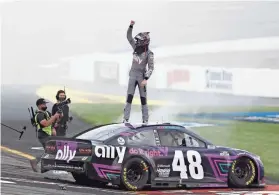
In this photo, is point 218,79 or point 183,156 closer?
point 183,156

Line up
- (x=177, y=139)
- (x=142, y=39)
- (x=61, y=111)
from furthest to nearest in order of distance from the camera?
1. (x=142, y=39)
2. (x=61, y=111)
3. (x=177, y=139)

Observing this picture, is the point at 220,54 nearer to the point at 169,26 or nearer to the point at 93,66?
the point at 169,26

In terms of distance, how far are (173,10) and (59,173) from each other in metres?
9.97

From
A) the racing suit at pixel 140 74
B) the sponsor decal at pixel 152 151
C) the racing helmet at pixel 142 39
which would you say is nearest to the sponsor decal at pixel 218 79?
the racing suit at pixel 140 74

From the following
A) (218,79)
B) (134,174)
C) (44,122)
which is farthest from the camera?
(218,79)

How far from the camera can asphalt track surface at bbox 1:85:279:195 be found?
41.2 ft

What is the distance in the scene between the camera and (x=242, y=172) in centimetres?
1402

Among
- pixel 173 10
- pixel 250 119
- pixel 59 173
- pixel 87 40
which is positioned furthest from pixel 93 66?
pixel 59 173

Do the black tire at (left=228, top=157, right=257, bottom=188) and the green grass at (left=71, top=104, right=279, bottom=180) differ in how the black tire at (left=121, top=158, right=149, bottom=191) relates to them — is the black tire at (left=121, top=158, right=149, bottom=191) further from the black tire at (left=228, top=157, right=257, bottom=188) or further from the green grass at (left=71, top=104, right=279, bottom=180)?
the green grass at (left=71, top=104, right=279, bottom=180)

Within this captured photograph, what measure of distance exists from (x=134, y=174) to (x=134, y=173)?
2 cm

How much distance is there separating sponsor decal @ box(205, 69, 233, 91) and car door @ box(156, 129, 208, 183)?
26.6ft

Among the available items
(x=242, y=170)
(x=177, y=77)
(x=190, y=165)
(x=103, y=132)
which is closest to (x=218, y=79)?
(x=177, y=77)

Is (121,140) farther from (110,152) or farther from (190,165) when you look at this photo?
(190,165)

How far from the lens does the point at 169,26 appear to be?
22.8 m
